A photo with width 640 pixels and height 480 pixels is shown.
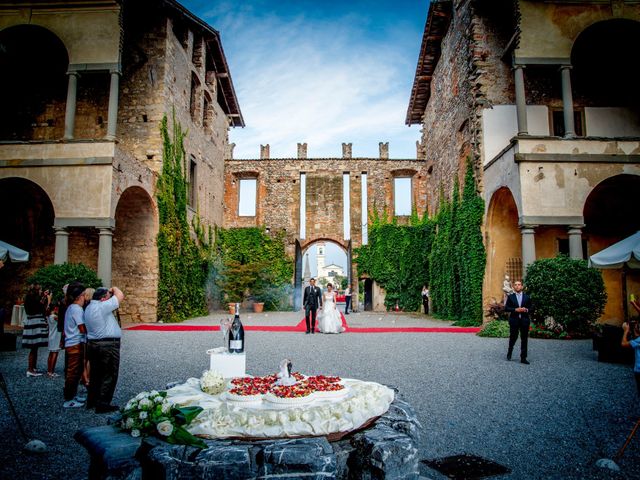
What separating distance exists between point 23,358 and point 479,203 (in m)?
13.0

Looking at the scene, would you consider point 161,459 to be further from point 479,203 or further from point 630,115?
point 630,115

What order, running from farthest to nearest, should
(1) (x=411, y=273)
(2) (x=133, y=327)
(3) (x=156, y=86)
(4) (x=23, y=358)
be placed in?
1. (1) (x=411, y=273)
2. (3) (x=156, y=86)
3. (2) (x=133, y=327)
4. (4) (x=23, y=358)

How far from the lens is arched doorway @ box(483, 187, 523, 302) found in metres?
13.7

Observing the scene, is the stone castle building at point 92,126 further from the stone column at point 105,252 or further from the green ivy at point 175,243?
the green ivy at point 175,243

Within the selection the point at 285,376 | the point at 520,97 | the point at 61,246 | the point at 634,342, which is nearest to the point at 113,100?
the point at 61,246

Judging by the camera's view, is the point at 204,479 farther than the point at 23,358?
No

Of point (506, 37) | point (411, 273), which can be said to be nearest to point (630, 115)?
point (506, 37)

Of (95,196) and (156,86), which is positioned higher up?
(156,86)

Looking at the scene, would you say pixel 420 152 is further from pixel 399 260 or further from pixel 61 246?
pixel 61 246

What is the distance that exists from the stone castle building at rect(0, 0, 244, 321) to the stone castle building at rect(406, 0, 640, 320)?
11.0 m

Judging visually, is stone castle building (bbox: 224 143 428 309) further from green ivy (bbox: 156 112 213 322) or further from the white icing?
the white icing

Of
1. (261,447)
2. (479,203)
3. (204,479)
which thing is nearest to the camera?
(204,479)

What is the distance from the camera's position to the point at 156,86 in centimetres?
1567

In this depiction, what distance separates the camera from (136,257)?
49.3ft
